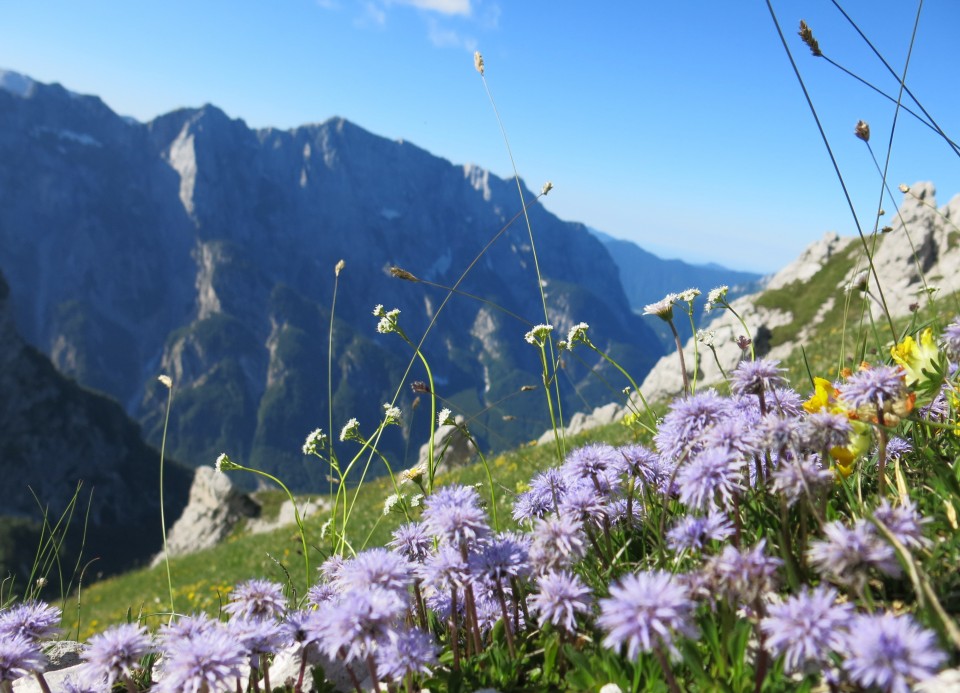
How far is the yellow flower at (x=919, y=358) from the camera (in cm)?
322

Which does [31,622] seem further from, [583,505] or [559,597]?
[583,505]

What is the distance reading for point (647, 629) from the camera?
194 cm

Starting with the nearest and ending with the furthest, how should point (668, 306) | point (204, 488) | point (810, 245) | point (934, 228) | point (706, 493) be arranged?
point (706, 493)
point (668, 306)
point (204, 488)
point (934, 228)
point (810, 245)

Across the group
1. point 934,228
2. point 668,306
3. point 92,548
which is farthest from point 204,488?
point 92,548

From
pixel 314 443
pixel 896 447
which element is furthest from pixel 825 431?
pixel 314 443

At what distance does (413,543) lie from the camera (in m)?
3.27

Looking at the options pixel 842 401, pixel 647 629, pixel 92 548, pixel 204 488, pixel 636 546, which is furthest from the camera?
pixel 92 548

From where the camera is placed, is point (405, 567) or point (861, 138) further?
point (861, 138)

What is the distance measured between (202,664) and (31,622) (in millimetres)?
1311

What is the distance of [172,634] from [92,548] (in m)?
178

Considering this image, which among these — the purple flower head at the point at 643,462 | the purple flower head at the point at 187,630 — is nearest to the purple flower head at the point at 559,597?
the purple flower head at the point at 643,462

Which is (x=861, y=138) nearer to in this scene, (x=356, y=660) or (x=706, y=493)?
(x=706, y=493)

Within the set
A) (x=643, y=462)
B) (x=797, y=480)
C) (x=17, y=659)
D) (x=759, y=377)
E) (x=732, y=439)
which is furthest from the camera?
(x=643, y=462)

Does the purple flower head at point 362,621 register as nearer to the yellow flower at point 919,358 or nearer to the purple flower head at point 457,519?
the purple flower head at point 457,519
